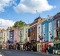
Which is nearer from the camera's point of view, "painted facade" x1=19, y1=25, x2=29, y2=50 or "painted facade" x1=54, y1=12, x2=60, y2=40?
"painted facade" x1=54, y1=12, x2=60, y2=40

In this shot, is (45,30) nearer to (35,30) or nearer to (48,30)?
(48,30)

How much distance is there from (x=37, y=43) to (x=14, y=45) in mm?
41400

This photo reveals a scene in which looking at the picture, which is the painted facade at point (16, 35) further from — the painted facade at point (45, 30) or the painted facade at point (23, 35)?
the painted facade at point (45, 30)

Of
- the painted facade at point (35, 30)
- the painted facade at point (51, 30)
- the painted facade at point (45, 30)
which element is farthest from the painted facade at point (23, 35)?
the painted facade at point (51, 30)

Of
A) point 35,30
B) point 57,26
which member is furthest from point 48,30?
point 35,30

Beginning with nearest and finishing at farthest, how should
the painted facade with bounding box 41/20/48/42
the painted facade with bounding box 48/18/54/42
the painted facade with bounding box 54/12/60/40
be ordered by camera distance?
the painted facade with bounding box 54/12/60/40 < the painted facade with bounding box 48/18/54/42 < the painted facade with bounding box 41/20/48/42

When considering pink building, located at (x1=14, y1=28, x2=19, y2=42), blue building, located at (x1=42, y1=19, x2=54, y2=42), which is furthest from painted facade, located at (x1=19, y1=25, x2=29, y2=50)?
blue building, located at (x1=42, y1=19, x2=54, y2=42)

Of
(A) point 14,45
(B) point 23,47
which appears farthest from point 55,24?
(A) point 14,45

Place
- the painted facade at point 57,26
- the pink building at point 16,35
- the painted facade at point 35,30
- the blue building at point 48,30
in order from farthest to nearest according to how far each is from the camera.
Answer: the pink building at point 16,35
the painted facade at point 35,30
the blue building at point 48,30
the painted facade at point 57,26

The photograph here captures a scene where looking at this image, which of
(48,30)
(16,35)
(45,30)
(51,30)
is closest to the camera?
(51,30)

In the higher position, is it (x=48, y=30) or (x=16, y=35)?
(x=16, y=35)

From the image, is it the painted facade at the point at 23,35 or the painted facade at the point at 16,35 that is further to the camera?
the painted facade at the point at 16,35

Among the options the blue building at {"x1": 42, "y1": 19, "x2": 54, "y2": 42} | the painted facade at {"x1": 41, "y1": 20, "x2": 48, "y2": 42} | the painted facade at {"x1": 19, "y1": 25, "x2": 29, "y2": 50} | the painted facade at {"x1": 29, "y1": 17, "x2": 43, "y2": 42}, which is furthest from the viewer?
the painted facade at {"x1": 19, "y1": 25, "x2": 29, "y2": 50}

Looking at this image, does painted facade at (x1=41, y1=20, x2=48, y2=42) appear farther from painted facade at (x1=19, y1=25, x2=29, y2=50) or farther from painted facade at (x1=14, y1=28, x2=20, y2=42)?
painted facade at (x1=14, y1=28, x2=20, y2=42)
